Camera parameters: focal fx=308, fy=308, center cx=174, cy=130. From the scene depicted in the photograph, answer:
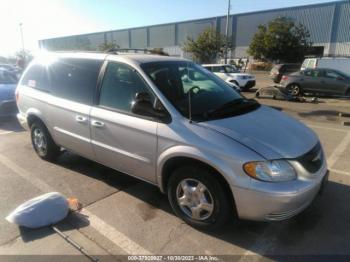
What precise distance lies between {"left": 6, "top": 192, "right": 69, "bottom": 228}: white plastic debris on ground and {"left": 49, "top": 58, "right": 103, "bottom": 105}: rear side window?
1313 millimetres

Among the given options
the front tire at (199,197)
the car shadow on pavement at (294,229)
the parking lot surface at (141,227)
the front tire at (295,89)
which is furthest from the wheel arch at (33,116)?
the front tire at (295,89)

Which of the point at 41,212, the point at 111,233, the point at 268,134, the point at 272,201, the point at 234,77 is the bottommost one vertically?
the point at 111,233

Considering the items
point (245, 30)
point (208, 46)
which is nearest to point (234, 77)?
point (208, 46)

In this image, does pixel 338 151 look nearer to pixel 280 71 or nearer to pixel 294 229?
pixel 294 229

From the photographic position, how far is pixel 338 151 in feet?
19.3

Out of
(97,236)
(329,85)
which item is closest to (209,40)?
(329,85)

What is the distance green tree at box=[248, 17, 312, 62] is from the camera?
36906 mm

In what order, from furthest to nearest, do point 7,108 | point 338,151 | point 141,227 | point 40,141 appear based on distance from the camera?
point 7,108
point 338,151
point 40,141
point 141,227

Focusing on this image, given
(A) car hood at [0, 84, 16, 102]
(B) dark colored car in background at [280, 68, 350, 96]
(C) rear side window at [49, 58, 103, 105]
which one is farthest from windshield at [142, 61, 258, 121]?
(B) dark colored car in background at [280, 68, 350, 96]

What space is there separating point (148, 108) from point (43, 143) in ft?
8.69

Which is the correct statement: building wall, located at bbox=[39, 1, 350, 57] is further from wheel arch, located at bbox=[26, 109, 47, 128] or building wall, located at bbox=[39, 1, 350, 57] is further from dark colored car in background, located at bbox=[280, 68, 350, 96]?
wheel arch, located at bbox=[26, 109, 47, 128]

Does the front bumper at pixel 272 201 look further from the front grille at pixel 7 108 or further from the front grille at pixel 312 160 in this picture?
the front grille at pixel 7 108

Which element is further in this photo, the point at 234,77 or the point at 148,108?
the point at 234,77

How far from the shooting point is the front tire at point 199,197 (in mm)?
2969
